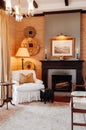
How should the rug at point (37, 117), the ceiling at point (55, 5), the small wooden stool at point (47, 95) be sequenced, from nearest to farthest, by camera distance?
1. the rug at point (37, 117)
2. the small wooden stool at point (47, 95)
3. the ceiling at point (55, 5)

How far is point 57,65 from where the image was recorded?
671 cm

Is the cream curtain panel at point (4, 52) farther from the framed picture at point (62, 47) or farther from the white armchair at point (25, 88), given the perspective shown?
the framed picture at point (62, 47)

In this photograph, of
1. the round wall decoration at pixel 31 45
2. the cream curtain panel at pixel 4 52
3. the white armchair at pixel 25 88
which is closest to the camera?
the white armchair at pixel 25 88

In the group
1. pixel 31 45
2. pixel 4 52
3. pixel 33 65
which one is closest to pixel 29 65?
pixel 33 65

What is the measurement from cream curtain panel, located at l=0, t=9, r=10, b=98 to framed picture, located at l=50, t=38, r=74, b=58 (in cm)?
164

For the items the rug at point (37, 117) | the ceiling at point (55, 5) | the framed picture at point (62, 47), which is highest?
the ceiling at point (55, 5)

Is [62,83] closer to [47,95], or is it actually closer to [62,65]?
[62,65]

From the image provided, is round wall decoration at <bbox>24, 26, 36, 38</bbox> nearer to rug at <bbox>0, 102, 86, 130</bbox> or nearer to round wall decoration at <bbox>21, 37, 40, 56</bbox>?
round wall decoration at <bbox>21, 37, 40, 56</bbox>

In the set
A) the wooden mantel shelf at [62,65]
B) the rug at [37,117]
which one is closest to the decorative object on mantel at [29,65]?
the wooden mantel shelf at [62,65]

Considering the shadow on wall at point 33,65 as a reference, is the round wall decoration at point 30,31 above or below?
above

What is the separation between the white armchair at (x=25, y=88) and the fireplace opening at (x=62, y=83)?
1058 mm

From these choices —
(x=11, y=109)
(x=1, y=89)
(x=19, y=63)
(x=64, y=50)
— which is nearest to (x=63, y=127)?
(x=11, y=109)

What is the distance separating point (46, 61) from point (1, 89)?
186 cm

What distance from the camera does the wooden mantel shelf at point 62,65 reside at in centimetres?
654
